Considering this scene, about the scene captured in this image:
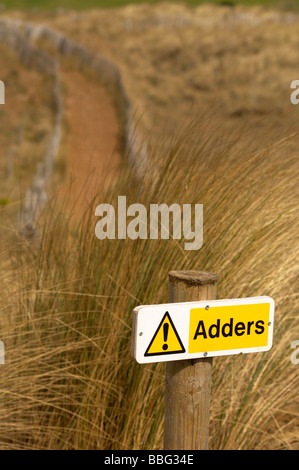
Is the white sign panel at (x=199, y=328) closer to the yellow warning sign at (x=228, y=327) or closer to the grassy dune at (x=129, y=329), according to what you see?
the yellow warning sign at (x=228, y=327)

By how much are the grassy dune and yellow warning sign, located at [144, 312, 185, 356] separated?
724mm

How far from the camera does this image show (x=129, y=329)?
2.51 meters

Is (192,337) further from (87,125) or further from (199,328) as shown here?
(87,125)

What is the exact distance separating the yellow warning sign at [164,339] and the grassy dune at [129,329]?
724mm

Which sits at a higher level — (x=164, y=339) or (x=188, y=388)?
(x=164, y=339)

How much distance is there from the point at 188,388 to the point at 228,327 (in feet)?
0.64

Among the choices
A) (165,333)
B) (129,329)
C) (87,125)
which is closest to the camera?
(165,333)

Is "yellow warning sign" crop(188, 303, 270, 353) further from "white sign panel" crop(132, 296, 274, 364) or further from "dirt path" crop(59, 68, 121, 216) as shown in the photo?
"dirt path" crop(59, 68, 121, 216)

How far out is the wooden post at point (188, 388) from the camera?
1.80 metres

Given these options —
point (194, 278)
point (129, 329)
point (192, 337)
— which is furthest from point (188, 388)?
point (129, 329)

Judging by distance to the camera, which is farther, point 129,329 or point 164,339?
point 129,329

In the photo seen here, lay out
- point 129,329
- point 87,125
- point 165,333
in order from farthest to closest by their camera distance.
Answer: point 87,125
point 129,329
point 165,333

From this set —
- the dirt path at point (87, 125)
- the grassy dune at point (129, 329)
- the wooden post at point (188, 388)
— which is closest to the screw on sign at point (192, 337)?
the wooden post at point (188, 388)
